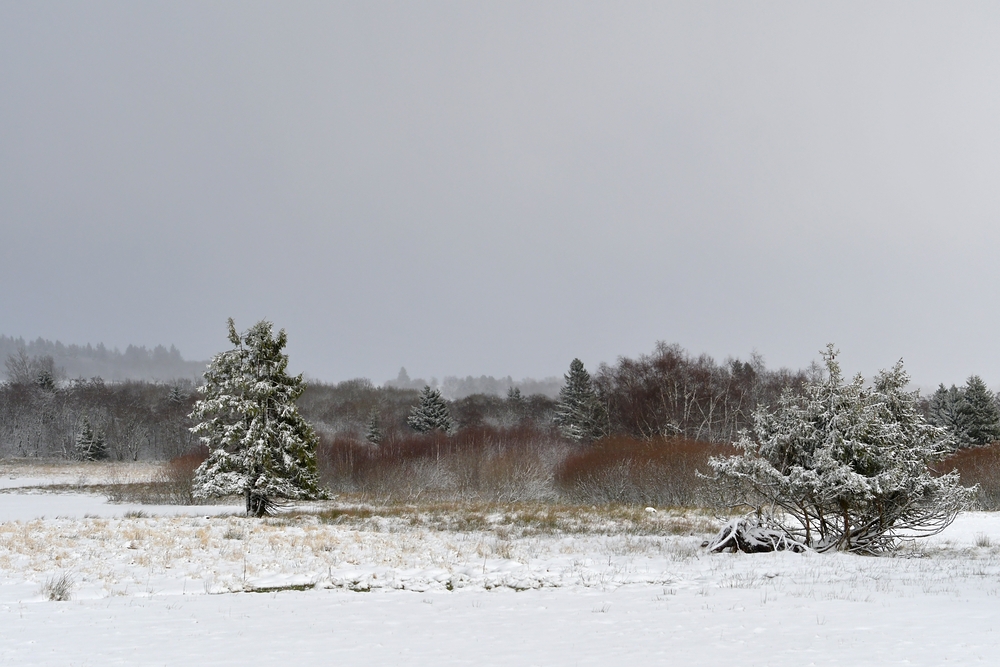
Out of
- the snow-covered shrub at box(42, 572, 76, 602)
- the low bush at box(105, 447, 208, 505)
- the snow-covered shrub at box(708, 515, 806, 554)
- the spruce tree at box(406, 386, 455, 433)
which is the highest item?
the spruce tree at box(406, 386, 455, 433)

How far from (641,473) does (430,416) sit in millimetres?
32202

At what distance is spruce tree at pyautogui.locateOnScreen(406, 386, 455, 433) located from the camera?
63.9 meters

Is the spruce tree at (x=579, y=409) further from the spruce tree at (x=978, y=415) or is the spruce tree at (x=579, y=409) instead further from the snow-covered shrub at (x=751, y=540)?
the snow-covered shrub at (x=751, y=540)

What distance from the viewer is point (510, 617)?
930cm

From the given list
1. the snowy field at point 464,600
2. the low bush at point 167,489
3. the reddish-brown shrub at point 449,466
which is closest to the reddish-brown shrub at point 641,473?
the reddish-brown shrub at point 449,466

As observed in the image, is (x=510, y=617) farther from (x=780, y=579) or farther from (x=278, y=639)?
(x=780, y=579)

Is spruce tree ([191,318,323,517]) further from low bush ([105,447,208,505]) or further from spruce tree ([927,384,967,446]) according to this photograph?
spruce tree ([927,384,967,446])

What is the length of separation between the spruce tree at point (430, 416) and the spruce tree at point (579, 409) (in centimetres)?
1103

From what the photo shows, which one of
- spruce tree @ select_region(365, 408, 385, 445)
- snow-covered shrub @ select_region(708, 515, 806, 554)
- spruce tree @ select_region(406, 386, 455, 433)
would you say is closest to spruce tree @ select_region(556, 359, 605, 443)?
spruce tree @ select_region(406, 386, 455, 433)

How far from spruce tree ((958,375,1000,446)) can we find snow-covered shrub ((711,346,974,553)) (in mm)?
39347

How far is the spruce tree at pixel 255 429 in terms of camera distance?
23703 millimetres

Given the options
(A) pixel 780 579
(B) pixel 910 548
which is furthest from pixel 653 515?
(A) pixel 780 579

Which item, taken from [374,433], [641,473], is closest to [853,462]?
[641,473]

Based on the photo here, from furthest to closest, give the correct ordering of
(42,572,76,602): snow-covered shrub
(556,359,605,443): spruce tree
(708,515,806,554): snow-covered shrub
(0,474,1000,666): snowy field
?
(556,359,605,443): spruce tree, (708,515,806,554): snow-covered shrub, (42,572,76,602): snow-covered shrub, (0,474,1000,666): snowy field
